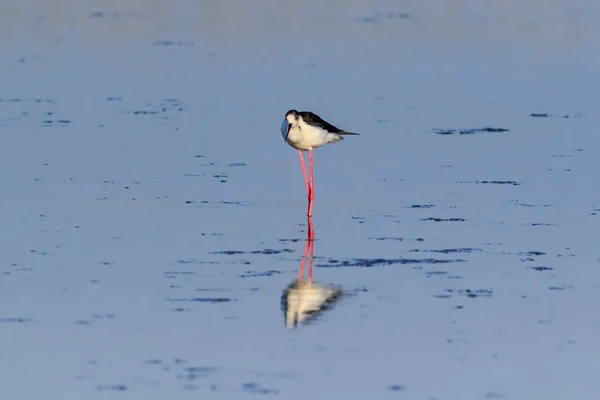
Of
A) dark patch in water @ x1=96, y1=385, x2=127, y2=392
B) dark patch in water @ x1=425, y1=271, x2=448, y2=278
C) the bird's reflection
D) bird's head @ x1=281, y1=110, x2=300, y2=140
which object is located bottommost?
dark patch in water @ x1=96, y1=385, x2=127, y2=392

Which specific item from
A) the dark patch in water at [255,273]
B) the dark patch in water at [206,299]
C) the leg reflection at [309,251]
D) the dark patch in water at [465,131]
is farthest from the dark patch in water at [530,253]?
the dark patch in water at [465,131]

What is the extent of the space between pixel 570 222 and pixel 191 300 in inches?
127

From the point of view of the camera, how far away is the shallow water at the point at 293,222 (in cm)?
674

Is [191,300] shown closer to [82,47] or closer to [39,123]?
[39,123]

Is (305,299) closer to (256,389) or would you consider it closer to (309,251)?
(309,251)

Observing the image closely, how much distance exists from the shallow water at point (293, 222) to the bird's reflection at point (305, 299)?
61 mm

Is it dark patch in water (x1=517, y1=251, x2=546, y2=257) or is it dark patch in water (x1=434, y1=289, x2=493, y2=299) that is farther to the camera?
dark patch in water (x1=517, y1=251, x2=546, y2=257)

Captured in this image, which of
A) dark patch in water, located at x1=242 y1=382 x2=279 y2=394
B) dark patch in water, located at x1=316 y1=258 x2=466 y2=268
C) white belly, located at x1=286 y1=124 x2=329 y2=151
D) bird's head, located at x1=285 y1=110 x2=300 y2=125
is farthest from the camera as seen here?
white belly, located at x1=286 y1=124 x2=329 y2=151

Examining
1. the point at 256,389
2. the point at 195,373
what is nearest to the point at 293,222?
the point at 195,373

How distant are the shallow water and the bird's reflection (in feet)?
0.20

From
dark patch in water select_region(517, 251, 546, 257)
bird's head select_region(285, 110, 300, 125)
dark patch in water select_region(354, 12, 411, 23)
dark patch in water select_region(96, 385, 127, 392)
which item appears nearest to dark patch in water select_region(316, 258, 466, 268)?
dark patch in water select_region(517, 251, 546, 257)

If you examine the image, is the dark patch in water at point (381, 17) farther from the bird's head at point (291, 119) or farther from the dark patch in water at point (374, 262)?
the dark patch in water at point (374, 262)

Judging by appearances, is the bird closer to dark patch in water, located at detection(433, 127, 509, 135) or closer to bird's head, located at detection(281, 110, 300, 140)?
bird's head, located at detection(281, 110, 300, 140)

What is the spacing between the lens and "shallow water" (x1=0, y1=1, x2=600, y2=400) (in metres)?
6.74
